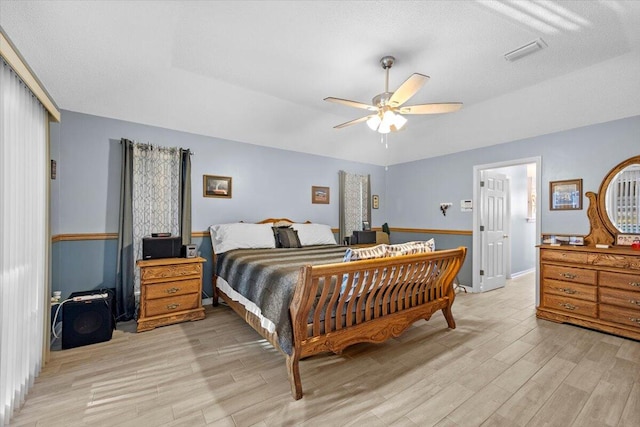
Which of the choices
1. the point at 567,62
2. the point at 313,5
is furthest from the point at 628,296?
the point at 313,5

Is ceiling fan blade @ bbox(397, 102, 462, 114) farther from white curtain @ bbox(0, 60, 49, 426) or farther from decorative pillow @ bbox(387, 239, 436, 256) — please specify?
white curtain @ bbox(0, 60, 49, 426)

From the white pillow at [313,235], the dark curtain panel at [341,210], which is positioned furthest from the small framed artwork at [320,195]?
the white pillow at [313,235]

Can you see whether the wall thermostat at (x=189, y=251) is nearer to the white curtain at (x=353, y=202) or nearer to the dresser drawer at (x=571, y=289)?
the white curtain at (x=353, y=202)

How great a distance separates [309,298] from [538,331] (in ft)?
9.17

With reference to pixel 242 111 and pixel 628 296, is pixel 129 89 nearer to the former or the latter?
pixel 242 111

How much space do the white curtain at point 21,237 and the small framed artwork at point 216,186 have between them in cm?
182

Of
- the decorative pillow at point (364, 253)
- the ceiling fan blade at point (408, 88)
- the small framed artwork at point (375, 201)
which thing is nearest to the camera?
the ceiling fan blade at point (408, 88)

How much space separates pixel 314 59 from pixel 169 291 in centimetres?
290

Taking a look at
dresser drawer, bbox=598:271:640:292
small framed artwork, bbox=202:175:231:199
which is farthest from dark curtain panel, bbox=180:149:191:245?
dresser drawer, bbox=598:271:640:292

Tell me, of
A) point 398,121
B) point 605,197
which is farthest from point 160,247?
point 605,197

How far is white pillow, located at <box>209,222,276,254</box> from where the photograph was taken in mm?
3701

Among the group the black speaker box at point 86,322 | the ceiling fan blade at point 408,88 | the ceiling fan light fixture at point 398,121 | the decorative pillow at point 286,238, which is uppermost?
the ceiling fan blade at point 408,88

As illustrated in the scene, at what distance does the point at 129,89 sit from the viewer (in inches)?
120

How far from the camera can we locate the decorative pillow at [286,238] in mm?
4047
